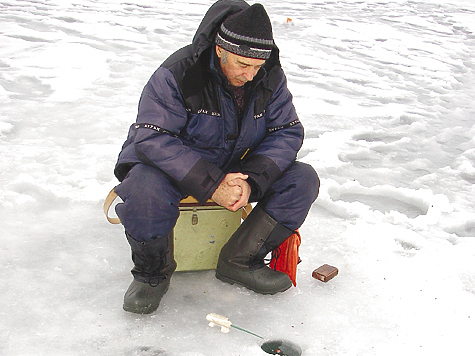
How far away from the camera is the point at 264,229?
232 centimetres

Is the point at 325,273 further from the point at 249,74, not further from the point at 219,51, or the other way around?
the point at 219,51

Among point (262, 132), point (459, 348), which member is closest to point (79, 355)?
point (262, 132)

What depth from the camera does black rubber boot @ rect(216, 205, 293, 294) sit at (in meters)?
2.32

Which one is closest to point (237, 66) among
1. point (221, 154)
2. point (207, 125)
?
point (207, 125)

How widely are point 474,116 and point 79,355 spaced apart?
4499 millimetres

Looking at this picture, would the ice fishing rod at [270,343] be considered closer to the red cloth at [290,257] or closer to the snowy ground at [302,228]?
the snowy ground at [302,228]

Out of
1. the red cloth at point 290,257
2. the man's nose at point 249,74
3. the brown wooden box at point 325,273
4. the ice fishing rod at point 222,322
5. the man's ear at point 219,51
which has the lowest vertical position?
the brown wooden box at point 325,273

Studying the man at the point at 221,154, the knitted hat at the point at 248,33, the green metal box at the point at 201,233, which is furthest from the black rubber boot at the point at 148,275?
the knitted hat at the point at 248,33

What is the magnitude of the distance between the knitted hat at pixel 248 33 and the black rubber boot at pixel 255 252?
0.66 meters

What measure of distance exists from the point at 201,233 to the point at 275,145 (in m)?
0.49

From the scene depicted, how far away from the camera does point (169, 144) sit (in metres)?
2.11

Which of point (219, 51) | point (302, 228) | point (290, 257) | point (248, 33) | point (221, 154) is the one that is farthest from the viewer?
point (302, 228)

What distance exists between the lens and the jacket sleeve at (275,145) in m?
2.24

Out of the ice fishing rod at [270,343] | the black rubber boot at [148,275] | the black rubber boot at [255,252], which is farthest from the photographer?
the black rubber boot at [255,252]
